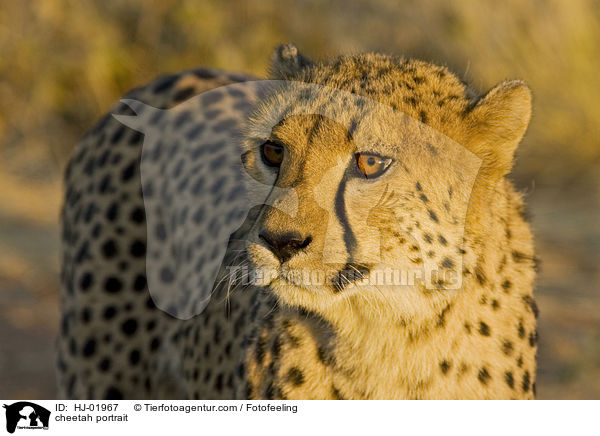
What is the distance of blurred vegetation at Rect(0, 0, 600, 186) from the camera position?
206 inches

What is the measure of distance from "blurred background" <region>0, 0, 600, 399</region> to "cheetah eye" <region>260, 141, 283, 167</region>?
11.2 feet

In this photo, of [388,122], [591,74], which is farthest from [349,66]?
[591,74]

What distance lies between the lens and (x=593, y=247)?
14.6 ft

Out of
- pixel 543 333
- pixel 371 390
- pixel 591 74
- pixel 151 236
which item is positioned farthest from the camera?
pixel 591 74

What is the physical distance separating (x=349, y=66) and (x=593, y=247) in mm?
2998

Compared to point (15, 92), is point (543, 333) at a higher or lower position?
lower

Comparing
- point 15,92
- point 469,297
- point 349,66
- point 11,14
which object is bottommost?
point 469,297

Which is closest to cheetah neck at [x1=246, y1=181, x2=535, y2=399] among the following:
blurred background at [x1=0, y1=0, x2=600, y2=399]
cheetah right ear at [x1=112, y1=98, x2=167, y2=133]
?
cheetah right ear at [x1=112, y1=98, x2=167, y2=133]

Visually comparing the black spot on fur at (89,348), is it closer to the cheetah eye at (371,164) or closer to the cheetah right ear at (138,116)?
the cheetah right ear at (138,116)

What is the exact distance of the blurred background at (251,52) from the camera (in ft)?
16.9

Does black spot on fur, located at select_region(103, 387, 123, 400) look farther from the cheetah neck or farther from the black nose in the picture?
the black nose

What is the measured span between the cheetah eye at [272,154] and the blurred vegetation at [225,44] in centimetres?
355

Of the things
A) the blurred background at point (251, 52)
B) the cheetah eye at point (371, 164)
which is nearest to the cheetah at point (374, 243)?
the cheetah eye at point (371, 164)

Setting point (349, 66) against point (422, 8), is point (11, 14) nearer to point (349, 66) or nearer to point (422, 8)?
point (422, 8)
